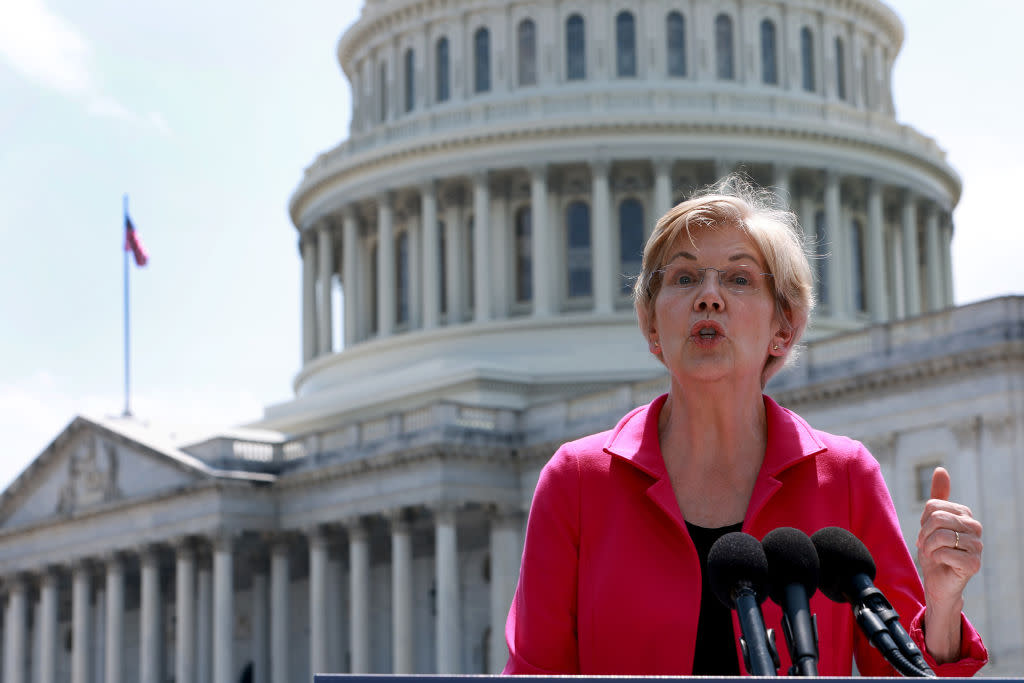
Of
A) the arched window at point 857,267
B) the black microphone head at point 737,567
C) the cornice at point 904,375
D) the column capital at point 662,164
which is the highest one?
the column capital at point 662,164

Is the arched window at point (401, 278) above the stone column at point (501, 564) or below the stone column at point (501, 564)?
above

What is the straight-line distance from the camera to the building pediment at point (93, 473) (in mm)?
62812

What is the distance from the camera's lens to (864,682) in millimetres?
3516

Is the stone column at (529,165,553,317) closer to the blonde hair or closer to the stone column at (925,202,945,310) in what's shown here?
the stone column at (925,202,945,310)

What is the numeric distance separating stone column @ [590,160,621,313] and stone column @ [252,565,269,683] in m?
15.4

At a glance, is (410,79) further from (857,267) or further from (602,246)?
(857,267)

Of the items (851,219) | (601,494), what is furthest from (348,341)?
(601,494)

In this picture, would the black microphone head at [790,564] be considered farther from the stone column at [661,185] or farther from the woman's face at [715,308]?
the stone column at [661,185]

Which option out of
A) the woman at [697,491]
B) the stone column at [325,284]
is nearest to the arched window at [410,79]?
the stone column at [325,284]

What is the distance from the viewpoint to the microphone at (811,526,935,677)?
3879 mm

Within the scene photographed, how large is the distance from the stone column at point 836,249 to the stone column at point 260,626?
23.2 meters

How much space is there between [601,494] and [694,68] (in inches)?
2691

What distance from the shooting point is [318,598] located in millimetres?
59938

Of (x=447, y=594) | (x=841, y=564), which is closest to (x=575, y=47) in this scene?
(x=447, y=594)
